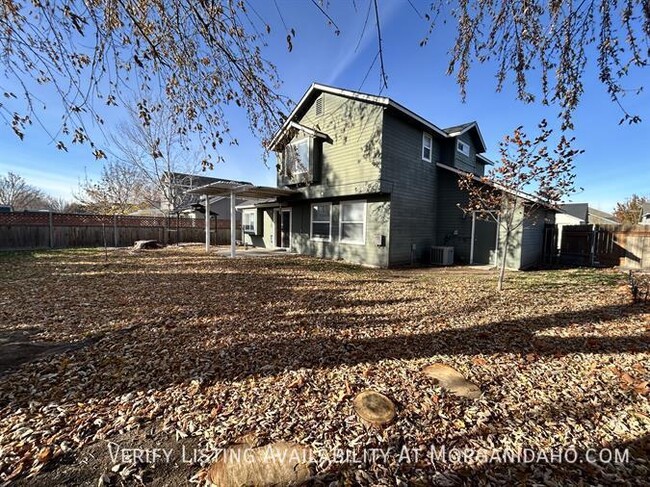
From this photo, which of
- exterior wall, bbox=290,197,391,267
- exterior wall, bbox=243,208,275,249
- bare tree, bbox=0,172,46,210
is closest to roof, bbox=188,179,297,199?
exterior wall, bbox=290,197,391,267

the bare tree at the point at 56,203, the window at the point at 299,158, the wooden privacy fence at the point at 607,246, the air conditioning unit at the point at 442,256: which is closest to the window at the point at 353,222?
the window at the point at 299,158

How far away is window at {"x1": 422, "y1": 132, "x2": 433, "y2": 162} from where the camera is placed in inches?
449

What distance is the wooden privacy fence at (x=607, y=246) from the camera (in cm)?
1102

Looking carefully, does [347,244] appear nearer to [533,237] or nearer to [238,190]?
[238,190]

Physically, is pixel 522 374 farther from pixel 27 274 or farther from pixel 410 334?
pixel 27 274

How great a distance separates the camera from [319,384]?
274 cm

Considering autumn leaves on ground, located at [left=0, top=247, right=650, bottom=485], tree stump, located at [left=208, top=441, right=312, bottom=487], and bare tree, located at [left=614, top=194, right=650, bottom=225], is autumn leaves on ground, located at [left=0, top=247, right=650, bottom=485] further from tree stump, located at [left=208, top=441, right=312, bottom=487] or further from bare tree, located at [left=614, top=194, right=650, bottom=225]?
bare tree, located at [left=614, top=194, right=650, bottom=225]

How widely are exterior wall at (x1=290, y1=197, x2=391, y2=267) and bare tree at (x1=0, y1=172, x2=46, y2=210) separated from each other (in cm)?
3998

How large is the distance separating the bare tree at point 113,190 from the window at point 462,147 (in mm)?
22367

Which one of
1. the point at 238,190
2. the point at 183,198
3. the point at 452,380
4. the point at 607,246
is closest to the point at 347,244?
the point at 238,190

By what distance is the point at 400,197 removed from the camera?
33.8 ft

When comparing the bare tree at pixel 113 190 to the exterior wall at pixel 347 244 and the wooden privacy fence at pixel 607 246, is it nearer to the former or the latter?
the exterior wall at pixel 347 244

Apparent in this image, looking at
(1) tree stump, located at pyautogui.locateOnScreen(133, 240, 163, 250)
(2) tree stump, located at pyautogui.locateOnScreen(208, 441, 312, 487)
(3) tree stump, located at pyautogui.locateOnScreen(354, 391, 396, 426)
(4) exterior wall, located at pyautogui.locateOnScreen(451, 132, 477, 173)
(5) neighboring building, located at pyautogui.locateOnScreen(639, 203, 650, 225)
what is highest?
(4) exterior wall, located at pyautogui.locateOnScreen(451, 132, 477, 173)

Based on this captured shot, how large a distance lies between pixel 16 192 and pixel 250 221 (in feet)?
128
